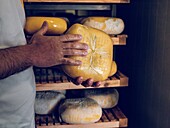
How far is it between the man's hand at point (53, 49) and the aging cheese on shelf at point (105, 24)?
0.37 metres

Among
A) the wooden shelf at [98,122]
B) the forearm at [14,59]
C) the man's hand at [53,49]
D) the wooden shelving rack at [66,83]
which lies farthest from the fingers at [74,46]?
the wooden shelf at [98,122]

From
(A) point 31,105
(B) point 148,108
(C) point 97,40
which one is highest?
(C) point 97,40

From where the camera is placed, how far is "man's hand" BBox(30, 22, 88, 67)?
2.33ft

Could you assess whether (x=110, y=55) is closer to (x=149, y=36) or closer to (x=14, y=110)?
(x=149, y=36)

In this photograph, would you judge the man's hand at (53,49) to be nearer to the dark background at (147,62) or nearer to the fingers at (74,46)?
A: the fingers at (74,46)

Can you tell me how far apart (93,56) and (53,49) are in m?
0.20

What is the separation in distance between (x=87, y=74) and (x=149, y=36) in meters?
0.34

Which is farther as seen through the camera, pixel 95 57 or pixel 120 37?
pixel 120 37

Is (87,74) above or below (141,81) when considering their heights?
above

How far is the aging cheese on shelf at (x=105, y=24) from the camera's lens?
111 cm

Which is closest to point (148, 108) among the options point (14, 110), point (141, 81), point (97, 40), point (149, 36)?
point (141, 81)

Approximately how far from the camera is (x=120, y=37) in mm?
1144

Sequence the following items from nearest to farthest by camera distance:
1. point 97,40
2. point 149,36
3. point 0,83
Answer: point 0,83 < point 97,40 < point 149,36

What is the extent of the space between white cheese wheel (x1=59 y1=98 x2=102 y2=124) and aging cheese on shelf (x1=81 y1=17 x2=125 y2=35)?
1.14 ft
